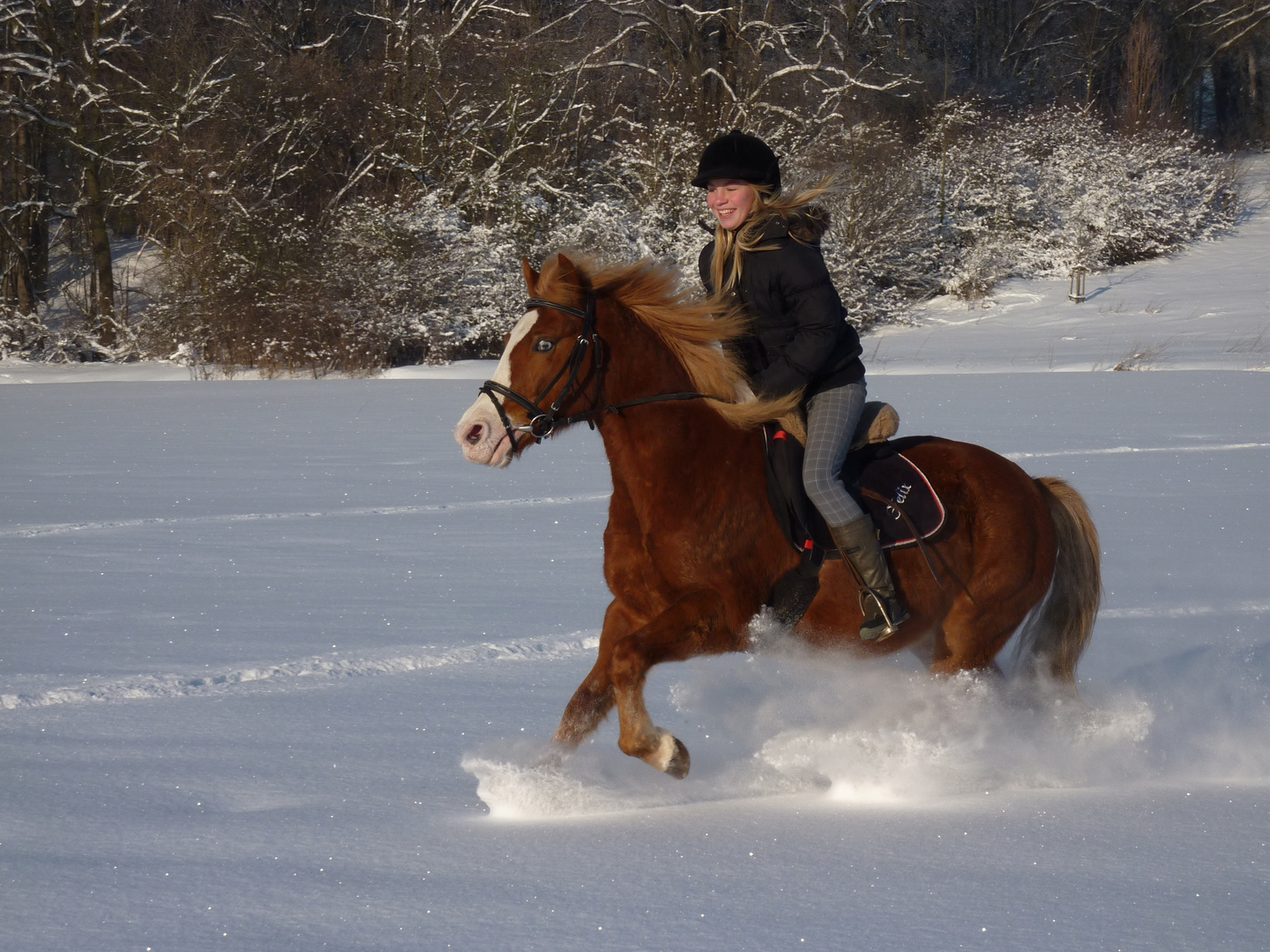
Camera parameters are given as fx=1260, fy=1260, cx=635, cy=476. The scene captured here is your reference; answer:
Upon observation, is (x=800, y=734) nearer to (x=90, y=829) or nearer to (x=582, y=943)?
(x=582, y=943)

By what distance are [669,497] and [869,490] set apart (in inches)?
31.9

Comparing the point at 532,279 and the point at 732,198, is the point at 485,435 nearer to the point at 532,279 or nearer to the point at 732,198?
the point at 532,279

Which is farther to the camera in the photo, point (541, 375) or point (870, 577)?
point (870, 577)

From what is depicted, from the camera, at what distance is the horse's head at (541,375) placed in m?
3.79

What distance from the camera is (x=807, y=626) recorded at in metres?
4.35

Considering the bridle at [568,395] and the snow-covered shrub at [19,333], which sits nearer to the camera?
Result: the bridle at [568,395]

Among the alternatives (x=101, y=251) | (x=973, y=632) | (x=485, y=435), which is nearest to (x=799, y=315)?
(x=485, y=435)

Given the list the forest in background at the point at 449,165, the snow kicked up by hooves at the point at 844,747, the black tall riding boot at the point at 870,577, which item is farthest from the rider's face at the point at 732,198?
the forest in background at the point at 449,165

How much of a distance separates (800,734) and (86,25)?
90.0ft

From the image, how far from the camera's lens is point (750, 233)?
13.8 feet

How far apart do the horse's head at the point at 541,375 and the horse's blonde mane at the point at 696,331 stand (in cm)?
14

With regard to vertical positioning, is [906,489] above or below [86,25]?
below

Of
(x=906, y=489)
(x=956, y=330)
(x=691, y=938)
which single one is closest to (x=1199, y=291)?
(x=956, y=330)

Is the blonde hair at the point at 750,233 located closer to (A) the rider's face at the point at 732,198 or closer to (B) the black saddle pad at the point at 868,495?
(A) the rider's face at the point at 732,198
